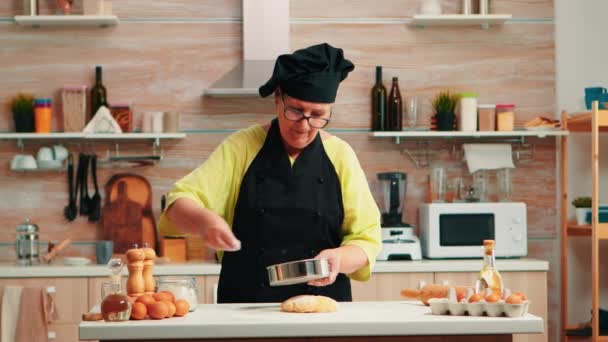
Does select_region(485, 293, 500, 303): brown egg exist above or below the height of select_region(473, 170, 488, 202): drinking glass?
below

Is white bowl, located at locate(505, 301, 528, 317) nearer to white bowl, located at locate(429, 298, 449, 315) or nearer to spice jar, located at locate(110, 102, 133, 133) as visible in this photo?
white bowl, located at locate(429, 298, 449, 315)

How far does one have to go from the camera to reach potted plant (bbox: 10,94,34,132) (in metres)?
5.03

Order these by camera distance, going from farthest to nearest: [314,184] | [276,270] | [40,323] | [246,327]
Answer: [40,323] < [314,184] < [276,270] < [246,327]

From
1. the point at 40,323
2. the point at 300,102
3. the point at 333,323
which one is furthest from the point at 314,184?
the point at 40,323

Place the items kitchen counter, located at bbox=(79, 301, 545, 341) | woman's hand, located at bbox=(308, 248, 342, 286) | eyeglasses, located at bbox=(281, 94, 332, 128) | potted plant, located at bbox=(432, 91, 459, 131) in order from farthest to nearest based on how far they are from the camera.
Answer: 1. potted plant, located at bbox=(432, 91, 459, 131)
2. eyeglasses, located at bbox=(281, 94, 332, 128)
3. woman's hand, located at bbox=(308, 248, 342, 286)
4. kitchen counter, located at bbox=(79, 301, 545, 341)

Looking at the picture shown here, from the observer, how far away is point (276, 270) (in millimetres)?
2449

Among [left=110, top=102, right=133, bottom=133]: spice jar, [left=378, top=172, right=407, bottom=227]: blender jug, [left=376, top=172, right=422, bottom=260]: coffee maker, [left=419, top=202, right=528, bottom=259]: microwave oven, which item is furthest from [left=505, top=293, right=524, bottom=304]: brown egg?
[left=110, top=102, right=133, bottom=133]: spice jar

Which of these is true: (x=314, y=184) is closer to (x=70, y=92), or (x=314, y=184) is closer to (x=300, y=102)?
(x=300, y=102)

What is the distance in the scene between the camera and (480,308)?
7.87 ft

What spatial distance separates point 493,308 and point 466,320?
0.10m

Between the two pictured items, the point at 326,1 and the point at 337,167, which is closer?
the point at 337,167

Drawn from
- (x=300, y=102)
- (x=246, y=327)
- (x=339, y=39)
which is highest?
(x=339, y=39)

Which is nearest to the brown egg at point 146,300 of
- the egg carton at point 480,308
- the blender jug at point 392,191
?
the egg carton at point 480,308

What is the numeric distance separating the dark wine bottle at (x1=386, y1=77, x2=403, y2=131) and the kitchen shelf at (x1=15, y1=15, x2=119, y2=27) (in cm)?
153
